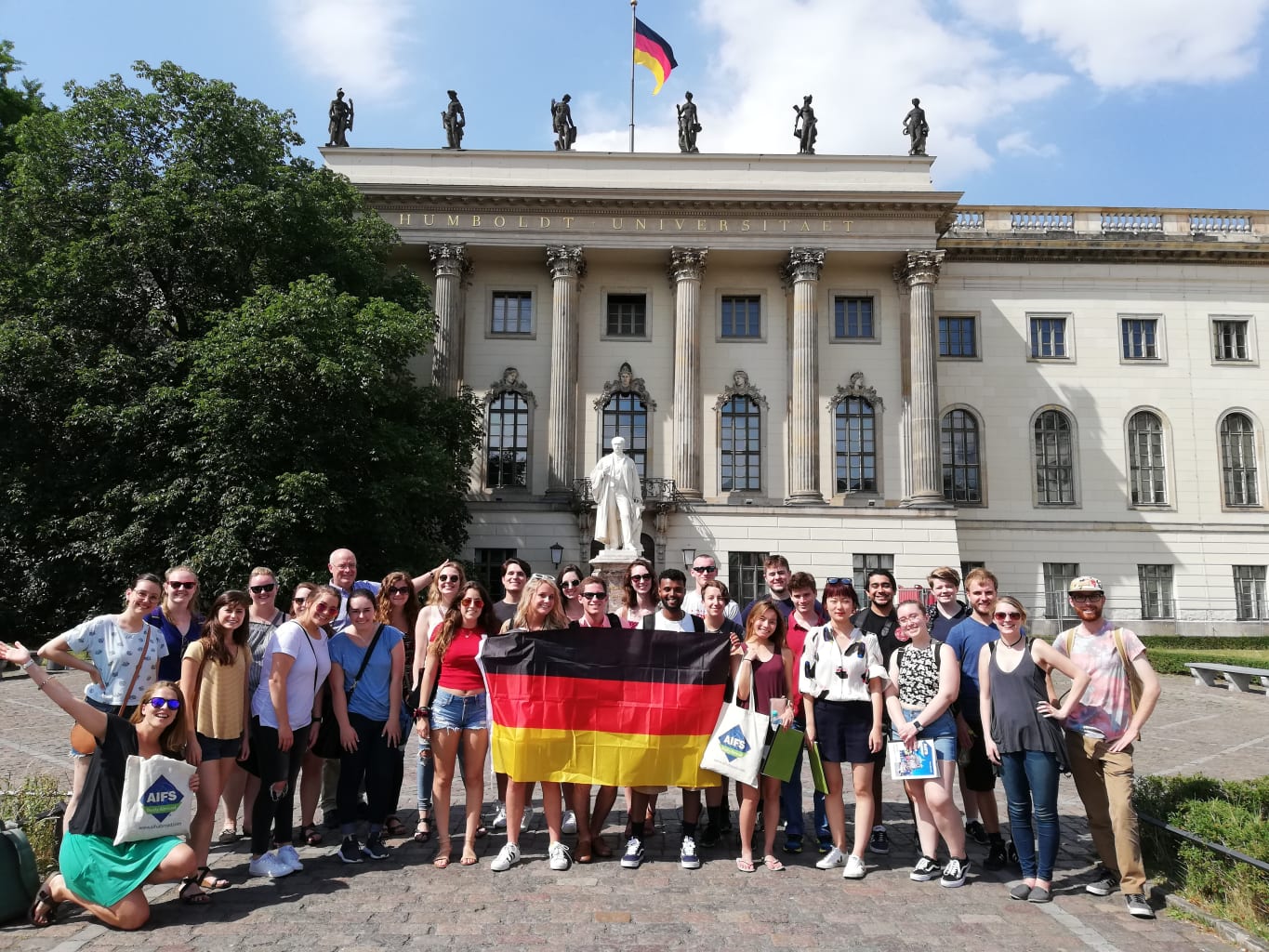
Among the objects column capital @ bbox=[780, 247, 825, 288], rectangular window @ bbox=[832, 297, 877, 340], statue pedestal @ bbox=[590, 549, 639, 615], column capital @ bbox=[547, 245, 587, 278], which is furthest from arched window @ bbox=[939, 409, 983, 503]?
statue pedestal @ bbox=[590, 549, 639, 615]

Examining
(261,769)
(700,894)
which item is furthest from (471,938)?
(261,769)

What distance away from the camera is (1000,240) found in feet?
114

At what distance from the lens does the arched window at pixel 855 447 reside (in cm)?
3297

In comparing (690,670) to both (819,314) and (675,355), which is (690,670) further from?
(819,314)

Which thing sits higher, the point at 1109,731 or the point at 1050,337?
the point at 1050,337

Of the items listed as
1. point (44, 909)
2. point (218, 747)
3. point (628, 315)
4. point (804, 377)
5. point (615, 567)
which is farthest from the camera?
point (628, 315)

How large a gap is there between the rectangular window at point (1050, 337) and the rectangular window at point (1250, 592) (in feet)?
35.8

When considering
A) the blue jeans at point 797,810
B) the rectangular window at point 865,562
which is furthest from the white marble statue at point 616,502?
the blue jeans at point 797,810

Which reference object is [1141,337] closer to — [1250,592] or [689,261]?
[1250,592]

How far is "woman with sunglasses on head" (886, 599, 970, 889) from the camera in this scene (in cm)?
628

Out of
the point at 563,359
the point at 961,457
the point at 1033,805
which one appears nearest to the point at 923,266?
the point at 961,457

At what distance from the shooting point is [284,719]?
6453 mm

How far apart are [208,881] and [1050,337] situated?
1425 inches

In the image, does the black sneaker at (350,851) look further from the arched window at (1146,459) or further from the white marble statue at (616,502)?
the arched window at (1146,459)
